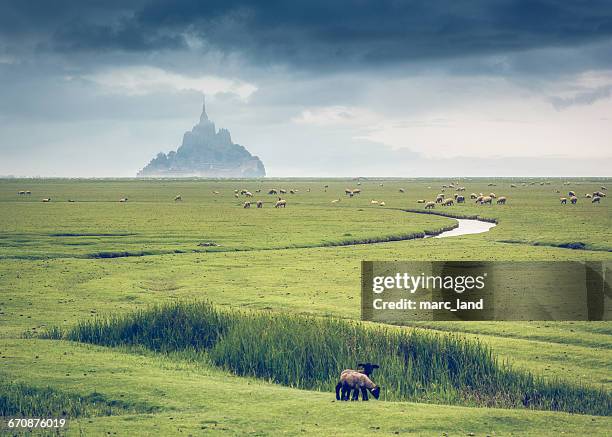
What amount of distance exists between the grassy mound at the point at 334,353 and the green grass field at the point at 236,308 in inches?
18.4

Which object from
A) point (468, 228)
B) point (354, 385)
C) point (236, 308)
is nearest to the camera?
point (354, 385)

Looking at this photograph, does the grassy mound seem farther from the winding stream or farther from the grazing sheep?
the winding stream

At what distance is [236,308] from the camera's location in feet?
96.3

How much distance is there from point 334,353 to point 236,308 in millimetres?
8462

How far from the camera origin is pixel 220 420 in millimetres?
15172

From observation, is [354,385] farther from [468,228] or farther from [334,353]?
[468,228]

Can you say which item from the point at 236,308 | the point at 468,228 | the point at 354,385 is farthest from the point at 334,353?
the point at 468,228

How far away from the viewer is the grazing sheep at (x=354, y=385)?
16094mm

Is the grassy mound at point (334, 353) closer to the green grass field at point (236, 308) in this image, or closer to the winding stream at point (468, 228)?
the green grass field at point (236, 308)

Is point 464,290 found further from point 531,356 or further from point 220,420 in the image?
point 220,420

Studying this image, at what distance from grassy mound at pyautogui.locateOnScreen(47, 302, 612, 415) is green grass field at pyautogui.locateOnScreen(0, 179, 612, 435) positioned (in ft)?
1.53

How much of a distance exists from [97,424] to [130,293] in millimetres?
17948

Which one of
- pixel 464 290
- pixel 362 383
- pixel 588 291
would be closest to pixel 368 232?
pixel 464 290

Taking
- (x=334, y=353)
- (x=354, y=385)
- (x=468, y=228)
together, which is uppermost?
(x=468, y=228)
